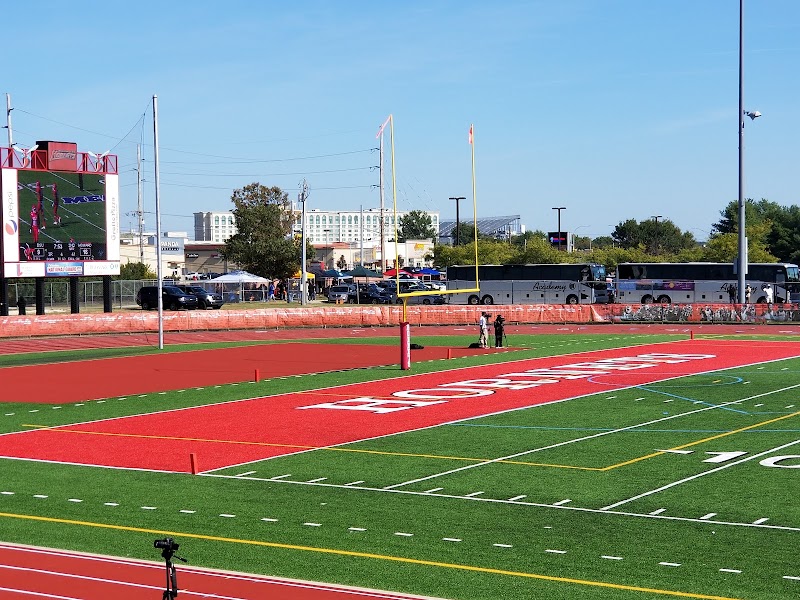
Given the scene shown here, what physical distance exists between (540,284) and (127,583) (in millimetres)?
72902

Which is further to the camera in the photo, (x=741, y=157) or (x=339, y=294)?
(x=339, y=294)

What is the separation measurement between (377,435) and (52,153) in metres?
43.6

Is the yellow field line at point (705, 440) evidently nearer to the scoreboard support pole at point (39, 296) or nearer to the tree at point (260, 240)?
the scoreboard support pole at point (39, 296)

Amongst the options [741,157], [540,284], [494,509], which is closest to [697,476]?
[494,509]

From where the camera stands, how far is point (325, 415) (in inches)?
1107

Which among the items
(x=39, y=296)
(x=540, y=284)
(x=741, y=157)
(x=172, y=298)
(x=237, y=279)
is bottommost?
(x=172, y=298)

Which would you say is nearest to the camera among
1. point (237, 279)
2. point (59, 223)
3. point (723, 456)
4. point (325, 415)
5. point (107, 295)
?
point (723, 456)

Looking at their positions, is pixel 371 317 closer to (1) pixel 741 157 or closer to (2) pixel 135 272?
(1) pixel 741 157

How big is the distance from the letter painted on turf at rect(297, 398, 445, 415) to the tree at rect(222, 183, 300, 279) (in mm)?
82872

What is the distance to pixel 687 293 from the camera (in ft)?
261

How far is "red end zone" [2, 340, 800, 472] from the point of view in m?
23.5

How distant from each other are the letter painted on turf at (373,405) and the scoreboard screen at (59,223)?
3714cm

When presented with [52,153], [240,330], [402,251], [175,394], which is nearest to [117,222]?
[52,153]

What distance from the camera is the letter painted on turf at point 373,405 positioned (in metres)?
29.0
